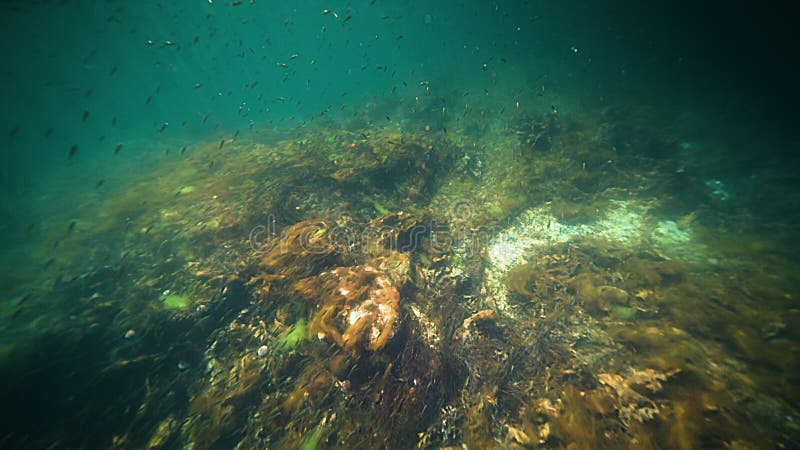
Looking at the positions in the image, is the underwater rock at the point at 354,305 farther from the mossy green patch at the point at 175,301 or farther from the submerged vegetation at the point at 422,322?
the mossy green patch at the point at 175,301

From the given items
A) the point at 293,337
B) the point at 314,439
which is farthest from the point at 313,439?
the point at 293,337

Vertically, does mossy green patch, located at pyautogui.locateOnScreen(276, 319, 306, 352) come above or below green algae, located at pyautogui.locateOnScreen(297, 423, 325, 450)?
above

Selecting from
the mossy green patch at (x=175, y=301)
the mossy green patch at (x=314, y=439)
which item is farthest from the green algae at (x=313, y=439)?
the mossy green patch at (x=175, y=301)

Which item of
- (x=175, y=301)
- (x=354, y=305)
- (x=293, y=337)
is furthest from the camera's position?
(x=175, y=301)

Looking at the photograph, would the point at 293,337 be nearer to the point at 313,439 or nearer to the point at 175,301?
the point at 313,439

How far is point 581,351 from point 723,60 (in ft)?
91.9

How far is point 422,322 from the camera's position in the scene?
6059 millimetres

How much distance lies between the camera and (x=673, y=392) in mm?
4473

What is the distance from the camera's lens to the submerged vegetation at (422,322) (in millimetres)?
4699

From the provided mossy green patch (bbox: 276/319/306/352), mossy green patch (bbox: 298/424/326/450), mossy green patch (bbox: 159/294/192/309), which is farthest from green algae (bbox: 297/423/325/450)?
mossy green patch (bbox: 159/294/192/309)

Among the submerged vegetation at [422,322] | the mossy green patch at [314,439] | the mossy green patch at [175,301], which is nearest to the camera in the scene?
the mossy green patch at [314,439]

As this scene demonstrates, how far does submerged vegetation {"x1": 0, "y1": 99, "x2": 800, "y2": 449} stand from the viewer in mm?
4699

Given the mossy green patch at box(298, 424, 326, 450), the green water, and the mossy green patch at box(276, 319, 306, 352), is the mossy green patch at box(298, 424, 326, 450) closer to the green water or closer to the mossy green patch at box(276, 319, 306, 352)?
the green water

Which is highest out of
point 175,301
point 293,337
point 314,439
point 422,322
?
point 175,301
